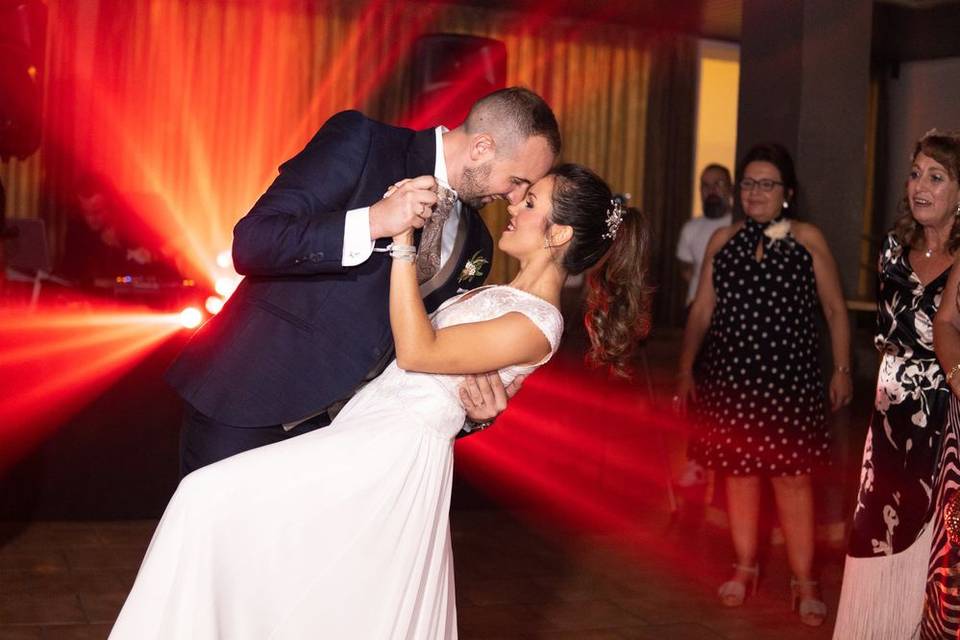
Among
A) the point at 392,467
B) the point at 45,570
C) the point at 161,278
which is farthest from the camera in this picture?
the point at 161,278

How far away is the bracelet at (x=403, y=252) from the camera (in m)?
1.93

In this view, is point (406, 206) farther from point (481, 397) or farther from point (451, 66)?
point (451, 66)

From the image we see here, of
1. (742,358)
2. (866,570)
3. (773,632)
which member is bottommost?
(773,632)

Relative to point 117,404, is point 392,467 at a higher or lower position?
higher

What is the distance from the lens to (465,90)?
798cm

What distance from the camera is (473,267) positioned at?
8.02ft

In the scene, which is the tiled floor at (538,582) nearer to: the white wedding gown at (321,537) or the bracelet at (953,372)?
the bracelet at (953,372)

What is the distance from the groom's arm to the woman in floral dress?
1738 millimetres

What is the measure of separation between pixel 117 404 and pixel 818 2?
3169 mm

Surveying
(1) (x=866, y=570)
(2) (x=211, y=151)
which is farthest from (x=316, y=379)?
(2) (x=211, y=151)

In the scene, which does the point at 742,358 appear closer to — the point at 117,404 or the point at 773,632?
the point at 773,632

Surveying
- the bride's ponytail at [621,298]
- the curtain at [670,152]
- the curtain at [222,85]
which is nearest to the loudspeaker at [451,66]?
the curtain at [222,85]

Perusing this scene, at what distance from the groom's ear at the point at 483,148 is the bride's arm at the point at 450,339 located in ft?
0.99

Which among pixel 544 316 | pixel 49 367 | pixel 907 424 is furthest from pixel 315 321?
pixel 49 367
